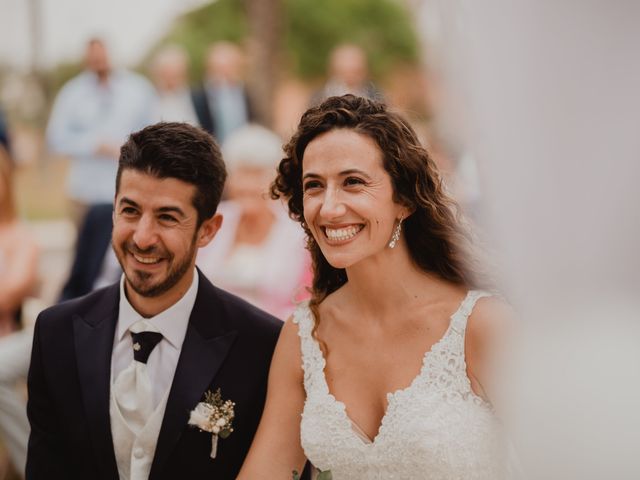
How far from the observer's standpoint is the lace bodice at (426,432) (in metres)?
2.49

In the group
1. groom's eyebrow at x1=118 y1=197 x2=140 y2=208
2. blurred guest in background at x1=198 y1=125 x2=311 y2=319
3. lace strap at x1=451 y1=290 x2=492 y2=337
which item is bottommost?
lace strap at x1=451 y1=290 x2=492 y2=337

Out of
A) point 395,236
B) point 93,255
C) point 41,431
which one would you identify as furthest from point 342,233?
point 93,255

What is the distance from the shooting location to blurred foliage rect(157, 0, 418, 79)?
21.8 m

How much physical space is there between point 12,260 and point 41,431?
2422 mm

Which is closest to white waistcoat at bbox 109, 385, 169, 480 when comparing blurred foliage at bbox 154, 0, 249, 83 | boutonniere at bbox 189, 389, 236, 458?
boutonniere at bbox 189, 389, 236, 458

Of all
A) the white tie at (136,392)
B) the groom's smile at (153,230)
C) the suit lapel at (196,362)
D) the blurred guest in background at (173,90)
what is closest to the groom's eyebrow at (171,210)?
the groom's smile at (153,230)

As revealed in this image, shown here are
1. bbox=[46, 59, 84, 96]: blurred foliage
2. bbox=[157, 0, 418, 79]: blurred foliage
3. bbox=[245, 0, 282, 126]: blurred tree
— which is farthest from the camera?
bbox=[157, 0, 418, 79]: blurred foliage

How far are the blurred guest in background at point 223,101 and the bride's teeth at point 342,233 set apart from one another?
5358mm

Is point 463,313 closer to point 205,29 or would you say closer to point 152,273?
point 152,273

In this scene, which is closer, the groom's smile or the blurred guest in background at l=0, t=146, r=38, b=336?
the groom's smile

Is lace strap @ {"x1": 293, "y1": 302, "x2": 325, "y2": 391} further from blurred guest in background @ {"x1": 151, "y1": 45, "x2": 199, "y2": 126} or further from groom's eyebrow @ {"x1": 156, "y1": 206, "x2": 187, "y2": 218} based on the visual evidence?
blurred guest in background @ {"x1": 151, "y1": 45, "x2": 199, "y2": 126}

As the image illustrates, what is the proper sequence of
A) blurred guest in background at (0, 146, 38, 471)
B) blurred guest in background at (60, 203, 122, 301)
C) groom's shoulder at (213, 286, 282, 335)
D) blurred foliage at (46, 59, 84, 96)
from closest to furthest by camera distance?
groom's shoulder at (213, 286, 282, 335)
blurred guest in background at (0, 146, 38, 471)
blurred guest in background at (60, 203, 122, 301)
blurred foliage at (46, 59, 84, 96)

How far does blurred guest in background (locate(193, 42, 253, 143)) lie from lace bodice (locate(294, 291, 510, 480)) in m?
5.40

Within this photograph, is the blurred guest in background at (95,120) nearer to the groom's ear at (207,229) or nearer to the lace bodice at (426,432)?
the groom's ear at (207,229)
